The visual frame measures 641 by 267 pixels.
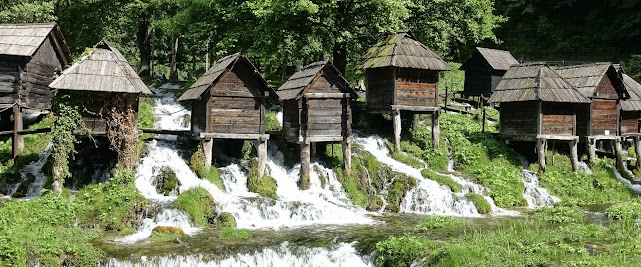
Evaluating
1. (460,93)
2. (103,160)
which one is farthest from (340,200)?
(460,93)

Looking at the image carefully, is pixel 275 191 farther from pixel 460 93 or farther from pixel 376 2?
pixel 460 93

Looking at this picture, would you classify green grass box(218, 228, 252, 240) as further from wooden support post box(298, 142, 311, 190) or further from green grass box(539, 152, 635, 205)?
green grass box(539, 152, 635, 205)

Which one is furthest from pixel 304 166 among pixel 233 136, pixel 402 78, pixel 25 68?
pixel 25 68

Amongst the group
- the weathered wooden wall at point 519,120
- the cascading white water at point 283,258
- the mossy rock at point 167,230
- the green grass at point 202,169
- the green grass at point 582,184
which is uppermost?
the weathered wooden wall at point 519,120

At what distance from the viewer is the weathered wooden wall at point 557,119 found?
31.6 meters

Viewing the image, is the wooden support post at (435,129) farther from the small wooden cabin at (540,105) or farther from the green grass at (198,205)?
the green grass at (198,205)

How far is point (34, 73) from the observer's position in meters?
30.2

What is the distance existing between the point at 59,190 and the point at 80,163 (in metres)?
2.39

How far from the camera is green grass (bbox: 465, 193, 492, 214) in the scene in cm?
2536

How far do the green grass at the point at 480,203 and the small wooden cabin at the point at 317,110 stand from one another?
18.4 feet

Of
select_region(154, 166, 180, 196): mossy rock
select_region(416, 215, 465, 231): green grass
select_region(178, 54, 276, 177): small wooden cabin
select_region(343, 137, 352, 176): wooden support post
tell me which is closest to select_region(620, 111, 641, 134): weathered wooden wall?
select_region(343, 137, 352, 176): wooden support post

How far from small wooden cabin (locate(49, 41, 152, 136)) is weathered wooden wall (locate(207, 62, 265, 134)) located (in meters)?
3.21

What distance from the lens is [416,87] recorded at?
31.4 m

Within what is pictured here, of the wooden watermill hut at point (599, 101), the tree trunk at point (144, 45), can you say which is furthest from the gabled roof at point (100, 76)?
the wooden watermill hut at point (599, 101)
